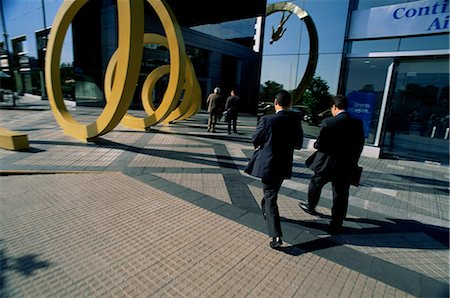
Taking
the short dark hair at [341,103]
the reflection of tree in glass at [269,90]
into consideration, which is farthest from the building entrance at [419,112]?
the short dark hair at [341,103]

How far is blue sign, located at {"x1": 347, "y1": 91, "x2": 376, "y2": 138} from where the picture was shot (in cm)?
859

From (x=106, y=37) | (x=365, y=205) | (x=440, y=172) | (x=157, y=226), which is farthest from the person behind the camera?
(x=106, y=37)

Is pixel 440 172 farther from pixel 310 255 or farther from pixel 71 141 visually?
pixel 71 141

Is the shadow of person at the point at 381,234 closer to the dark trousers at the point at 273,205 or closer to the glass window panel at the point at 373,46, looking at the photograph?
the dark trousers at the point at 273,205

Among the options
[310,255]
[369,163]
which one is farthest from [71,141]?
[369,163]

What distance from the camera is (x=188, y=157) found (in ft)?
22.8

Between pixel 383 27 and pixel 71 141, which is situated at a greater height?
pixel 383 27

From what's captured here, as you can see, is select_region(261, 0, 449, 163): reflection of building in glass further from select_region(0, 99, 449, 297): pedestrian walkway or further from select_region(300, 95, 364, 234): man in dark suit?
select_region(300, 95, 364, 234): man in dark suit

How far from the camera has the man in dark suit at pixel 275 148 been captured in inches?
111

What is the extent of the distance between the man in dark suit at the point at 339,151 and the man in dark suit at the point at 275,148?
1.94 ft

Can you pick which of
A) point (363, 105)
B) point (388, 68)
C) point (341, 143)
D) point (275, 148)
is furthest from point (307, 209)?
point (388, 68)

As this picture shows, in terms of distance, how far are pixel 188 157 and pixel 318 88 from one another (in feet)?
18.6

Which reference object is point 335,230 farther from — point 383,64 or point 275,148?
point 383,64

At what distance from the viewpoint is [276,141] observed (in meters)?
2.82
